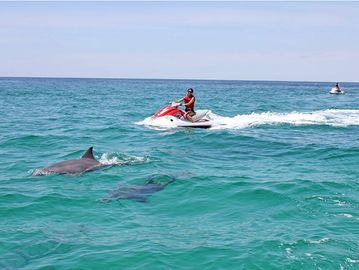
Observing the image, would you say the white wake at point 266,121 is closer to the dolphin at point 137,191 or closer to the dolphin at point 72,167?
the dolphin at point 72,167

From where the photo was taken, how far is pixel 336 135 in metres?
24.0

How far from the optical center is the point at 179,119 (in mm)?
27531

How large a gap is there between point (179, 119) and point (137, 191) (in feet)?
49.3

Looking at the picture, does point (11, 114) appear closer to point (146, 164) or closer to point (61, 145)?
point (61, 145)

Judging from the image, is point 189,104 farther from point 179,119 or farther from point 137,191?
point 137,191

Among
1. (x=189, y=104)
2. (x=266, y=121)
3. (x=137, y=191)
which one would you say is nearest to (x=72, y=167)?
(x=137, y=191)

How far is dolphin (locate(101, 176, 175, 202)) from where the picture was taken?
39.8ft

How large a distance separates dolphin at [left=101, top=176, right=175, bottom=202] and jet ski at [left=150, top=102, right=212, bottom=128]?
42.8 ft

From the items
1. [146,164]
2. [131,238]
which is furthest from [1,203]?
[146,164]

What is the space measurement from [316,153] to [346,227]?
353 inches

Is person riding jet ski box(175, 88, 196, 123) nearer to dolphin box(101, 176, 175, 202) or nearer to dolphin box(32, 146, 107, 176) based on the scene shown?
dolphin box(32, 146, 107, 176)

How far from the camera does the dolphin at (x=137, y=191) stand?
1212cm

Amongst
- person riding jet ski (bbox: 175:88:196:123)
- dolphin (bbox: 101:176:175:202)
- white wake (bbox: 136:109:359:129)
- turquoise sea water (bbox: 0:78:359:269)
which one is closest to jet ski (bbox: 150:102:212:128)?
white wake (bbox: 136:109:359:129)

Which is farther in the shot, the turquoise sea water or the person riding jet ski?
the person riding jet ski
